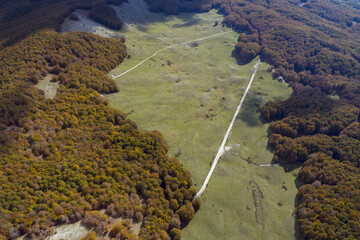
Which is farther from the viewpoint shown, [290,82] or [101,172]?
[290,82]

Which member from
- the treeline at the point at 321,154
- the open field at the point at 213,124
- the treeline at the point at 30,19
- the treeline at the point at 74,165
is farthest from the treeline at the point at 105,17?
the treeline at the point at 321,154

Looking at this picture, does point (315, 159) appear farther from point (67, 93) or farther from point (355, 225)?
point (67, 93)

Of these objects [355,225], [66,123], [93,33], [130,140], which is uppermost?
[93,33]

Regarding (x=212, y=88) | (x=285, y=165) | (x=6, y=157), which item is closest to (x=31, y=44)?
(x=6, y=157)

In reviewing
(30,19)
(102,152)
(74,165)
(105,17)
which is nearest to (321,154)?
(102,152)

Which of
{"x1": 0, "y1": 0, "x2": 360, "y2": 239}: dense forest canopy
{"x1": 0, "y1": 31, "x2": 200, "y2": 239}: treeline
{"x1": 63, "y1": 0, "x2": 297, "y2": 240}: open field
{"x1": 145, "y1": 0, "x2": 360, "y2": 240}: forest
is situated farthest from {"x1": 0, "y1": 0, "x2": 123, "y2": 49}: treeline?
{"x1": 145, "y1": 0, "x2": 360, "y2": 240}: forest

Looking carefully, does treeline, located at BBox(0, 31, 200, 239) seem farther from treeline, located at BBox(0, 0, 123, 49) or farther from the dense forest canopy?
treeline, located at BBox(0, 0, 123, 49)

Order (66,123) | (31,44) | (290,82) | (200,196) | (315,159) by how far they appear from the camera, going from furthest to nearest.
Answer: (290,82) < (31,44) < (315,159) < (66,123) < (200,196)
